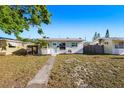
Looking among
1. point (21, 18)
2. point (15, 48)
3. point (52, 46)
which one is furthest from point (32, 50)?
point (21, 18)

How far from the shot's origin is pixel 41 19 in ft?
49.8

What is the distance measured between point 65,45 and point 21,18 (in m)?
19.5

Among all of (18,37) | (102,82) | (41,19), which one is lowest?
(102,82)

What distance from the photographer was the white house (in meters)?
31.7

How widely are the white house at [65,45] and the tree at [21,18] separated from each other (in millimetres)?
16425

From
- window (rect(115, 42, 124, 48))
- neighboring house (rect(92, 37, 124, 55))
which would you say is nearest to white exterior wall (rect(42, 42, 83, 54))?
neighboring house (rect(92, 37, 124, 55))

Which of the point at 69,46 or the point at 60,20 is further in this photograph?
the point at 69,46

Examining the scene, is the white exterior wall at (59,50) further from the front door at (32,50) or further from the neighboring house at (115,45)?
the neighboring house at (115,45)

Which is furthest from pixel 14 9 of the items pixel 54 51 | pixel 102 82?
pixel 54 51

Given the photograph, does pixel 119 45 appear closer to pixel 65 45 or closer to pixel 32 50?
pixel 65 45

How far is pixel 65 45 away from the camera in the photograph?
32.4m

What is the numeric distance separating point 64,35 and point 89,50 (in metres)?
4.50
